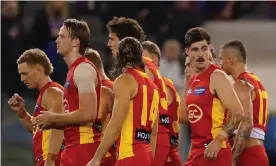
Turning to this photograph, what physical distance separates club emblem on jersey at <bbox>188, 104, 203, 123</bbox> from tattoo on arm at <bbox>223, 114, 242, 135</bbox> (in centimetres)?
31

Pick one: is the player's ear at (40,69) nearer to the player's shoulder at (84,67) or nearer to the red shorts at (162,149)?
the player's shoulder at (84,67)

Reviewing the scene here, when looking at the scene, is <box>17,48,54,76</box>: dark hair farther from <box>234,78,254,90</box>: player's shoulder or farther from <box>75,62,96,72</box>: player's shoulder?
<box>234,78,254,90</box>: player's shoulder

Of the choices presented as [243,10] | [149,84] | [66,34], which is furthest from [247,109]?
[243,10]

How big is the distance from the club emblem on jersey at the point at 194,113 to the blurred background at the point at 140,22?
4.42 m

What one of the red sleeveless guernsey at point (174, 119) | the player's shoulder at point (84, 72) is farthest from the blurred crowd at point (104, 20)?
the player's shoulder at point (84, 72)

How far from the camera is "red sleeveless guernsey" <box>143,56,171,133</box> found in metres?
9.52

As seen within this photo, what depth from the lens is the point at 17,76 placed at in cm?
1491

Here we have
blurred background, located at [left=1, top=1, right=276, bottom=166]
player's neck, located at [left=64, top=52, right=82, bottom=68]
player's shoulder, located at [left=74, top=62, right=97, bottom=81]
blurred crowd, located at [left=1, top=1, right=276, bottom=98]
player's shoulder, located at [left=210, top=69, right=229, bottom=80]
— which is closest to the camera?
player's shoulder, located at [left=74, top=62, right=97, bottom=81]

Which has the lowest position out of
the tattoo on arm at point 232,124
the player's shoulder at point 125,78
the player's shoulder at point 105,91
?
the tattoo on arm at point 232,124

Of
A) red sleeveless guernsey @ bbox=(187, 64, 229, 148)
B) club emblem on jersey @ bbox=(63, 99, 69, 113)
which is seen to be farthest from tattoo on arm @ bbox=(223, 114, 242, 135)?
club emblem on jersey @ bbox=(63, 99, 69, 113)

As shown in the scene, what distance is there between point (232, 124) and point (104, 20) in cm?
774

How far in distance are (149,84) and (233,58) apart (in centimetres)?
185

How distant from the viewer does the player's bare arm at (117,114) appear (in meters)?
8.30

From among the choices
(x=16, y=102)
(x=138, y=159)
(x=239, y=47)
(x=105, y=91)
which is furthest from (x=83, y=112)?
(x=239, y=47)
